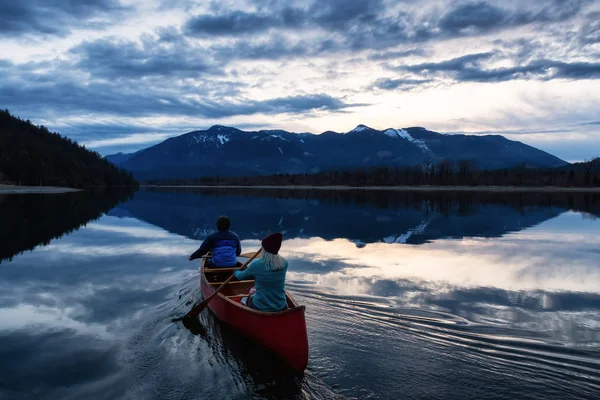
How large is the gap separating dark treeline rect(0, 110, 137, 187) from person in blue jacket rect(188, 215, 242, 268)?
12227 centimetres

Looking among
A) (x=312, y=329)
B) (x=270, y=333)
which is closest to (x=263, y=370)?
(x=270, y=333)

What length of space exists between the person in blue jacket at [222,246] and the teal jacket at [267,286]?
13.3 feet

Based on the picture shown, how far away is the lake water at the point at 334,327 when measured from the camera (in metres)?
7.11

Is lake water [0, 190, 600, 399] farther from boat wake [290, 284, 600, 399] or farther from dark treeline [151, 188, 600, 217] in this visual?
dark treeline [151, 188, 600, 217]

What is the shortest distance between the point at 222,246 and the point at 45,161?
14357 cm

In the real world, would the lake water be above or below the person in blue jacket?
below

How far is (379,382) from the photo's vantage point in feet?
23.4

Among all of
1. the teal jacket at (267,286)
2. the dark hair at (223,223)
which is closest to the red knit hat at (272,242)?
the teal jacket at (267,286)

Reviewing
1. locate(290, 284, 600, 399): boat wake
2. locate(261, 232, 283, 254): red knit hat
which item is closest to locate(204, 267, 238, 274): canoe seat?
locate(290, 284, 600, 399): boat wake

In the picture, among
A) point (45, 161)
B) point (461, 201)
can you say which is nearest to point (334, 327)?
point (461, 201)

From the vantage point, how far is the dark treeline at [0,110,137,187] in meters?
114

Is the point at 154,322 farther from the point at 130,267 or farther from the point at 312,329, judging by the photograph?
the point at 130,267

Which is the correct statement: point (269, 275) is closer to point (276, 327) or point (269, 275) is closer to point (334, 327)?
point (276, 327)

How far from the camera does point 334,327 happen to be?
380 inches
